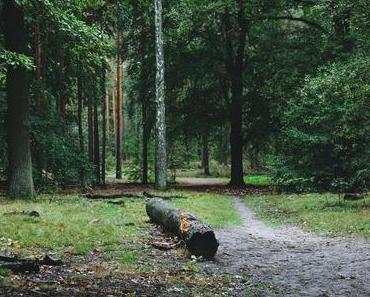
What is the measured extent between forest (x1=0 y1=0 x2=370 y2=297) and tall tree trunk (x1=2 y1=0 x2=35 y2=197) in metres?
0.05

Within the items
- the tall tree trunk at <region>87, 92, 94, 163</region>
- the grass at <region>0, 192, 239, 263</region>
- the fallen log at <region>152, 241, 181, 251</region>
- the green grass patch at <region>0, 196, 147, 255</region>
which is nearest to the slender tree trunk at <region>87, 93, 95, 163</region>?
the tall tree trunk at <region>87, 92, 94, 163</region>

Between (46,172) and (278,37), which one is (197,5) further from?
(46,172)

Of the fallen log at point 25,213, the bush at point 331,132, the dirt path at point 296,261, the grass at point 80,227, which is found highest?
the bush at point 331,132

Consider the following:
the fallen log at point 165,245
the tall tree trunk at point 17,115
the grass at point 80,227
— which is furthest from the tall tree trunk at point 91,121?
the fallen log at point 165,245

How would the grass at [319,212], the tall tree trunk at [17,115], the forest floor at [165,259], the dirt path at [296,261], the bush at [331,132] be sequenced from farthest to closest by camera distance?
1. the tall tree trunk at [17,115]
2. the bush at [331,132]
3. the grass at [319,212]
4. the dirt path at [296,261]
5. the forest floor at [165,259]

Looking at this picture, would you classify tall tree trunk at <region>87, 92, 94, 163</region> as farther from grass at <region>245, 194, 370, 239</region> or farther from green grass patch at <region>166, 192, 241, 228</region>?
grass at <region>245, 194, 370, 239</region>

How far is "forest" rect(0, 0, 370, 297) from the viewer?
962 centimetres

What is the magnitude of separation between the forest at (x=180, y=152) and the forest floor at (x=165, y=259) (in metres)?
0.05

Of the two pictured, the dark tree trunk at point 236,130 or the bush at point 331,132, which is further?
the dark tree trunk at point 236,130

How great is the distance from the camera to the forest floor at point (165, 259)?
8.18 meters

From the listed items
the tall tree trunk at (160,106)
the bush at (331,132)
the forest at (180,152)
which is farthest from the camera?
the tall tree trunk at (160,106)

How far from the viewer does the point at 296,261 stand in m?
11.1

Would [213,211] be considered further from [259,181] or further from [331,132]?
[259,181]

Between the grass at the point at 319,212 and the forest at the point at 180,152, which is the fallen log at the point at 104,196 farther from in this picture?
the grass at the point at 319,212
